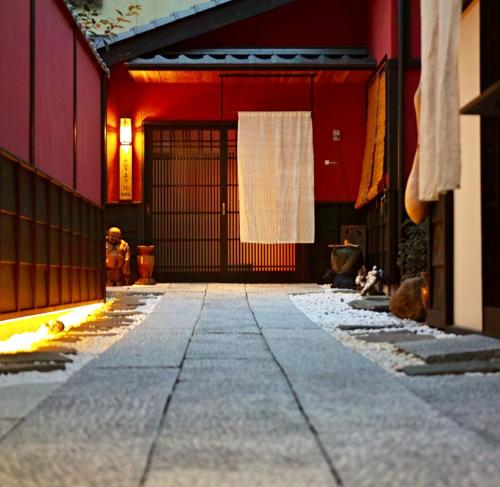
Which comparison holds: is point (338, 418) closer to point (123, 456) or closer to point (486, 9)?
point (123, 456)

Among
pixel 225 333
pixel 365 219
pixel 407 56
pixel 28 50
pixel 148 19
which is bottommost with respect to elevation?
pixel 225 333

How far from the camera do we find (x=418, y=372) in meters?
2.88

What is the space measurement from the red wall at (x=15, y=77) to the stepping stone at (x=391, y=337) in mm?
2166

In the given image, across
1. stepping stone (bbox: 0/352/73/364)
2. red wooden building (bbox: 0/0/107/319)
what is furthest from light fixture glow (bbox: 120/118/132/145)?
stepping stone (bbox: 0/352/73/364)

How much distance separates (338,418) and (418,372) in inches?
35.1

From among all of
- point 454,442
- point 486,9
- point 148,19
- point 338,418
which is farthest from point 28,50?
point 148,19

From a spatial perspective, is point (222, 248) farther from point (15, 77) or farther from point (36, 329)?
point (15, 77)

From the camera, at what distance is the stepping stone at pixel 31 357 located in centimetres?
320

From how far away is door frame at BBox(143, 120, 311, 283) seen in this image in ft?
36.7

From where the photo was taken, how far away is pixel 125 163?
11.1 meters

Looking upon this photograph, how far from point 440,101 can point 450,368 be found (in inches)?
65.5

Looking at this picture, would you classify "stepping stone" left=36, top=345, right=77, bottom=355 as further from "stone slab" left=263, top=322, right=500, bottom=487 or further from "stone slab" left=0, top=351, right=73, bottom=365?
"stone slab" left=263, top=322, right=500, bottom=487

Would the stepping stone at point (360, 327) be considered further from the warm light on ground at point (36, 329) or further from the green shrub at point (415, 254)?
the green shrub at point (415, 254)

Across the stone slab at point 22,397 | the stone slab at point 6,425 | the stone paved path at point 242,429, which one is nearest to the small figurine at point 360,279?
the stone paved path at point 242,429
